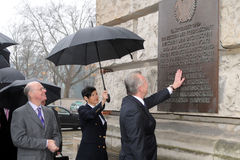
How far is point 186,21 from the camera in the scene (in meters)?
4.05

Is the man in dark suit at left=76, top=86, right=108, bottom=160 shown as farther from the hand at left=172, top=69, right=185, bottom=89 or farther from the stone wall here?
the hand at left=172, top=69, right=185, bottom=89

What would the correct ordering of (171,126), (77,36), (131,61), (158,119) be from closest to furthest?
(77,36)
(171,126)
(158,119)
(131,61)

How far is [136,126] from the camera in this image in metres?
3.15

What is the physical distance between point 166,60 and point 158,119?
741mm

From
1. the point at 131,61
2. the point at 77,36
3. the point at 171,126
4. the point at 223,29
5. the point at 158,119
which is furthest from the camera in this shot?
the point at 131,61

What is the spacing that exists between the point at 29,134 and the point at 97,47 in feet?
4.65

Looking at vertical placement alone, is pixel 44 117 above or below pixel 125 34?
below

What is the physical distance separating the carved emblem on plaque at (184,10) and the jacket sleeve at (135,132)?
138 centimetres

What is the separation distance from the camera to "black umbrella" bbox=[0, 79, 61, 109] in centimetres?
417

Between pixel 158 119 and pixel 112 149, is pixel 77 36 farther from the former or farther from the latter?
pixel 112 149

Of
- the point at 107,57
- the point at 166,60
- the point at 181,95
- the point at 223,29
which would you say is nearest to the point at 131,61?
the point at 107,57

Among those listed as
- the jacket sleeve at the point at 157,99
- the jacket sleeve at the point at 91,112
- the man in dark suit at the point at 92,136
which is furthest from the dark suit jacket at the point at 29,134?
the jacket sleeve at the point at 157,99

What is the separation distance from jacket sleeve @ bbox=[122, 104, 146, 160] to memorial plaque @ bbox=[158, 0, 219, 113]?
878mm

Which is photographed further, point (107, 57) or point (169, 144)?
point (107, 57)
